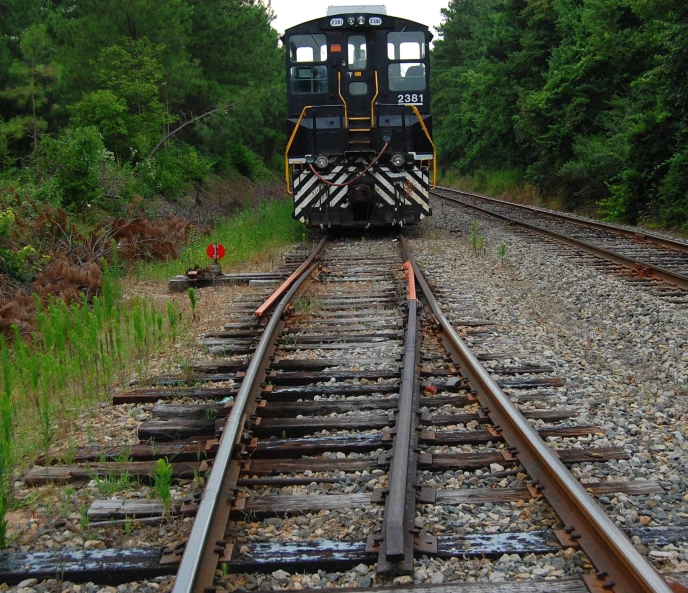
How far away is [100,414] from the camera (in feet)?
15.6

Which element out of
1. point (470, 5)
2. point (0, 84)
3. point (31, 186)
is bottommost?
point (31, 186)

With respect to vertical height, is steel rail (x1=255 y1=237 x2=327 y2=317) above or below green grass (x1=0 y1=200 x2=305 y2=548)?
above

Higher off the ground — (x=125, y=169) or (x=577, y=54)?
(x=577, y=54)

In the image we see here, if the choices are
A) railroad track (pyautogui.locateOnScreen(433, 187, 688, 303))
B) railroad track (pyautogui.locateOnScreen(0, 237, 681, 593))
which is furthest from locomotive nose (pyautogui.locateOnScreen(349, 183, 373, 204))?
railroad track (pyautogui.locateOnScreen(0, 237, 681, 593))

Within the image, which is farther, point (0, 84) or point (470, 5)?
point (470, 5)

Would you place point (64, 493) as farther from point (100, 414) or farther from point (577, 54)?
point (577, 54)

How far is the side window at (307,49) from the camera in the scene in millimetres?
Answer: 13984

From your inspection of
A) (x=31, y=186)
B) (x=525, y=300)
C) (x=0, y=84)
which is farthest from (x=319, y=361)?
(x=0, y=84)

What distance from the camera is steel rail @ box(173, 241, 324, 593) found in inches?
104

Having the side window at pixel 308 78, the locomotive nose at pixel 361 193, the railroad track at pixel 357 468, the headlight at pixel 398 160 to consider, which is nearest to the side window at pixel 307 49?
the side window at pixel 308 78

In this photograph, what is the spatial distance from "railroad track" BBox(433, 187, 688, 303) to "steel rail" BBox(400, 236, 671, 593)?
14.3 feet

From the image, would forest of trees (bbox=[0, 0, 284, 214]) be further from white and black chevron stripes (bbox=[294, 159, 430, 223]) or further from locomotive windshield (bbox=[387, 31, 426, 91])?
locomotive windshield (bbox=[387, 31, 426, 91])

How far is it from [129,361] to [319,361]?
5.51 ft

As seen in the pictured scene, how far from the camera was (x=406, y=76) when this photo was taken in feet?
45.8
